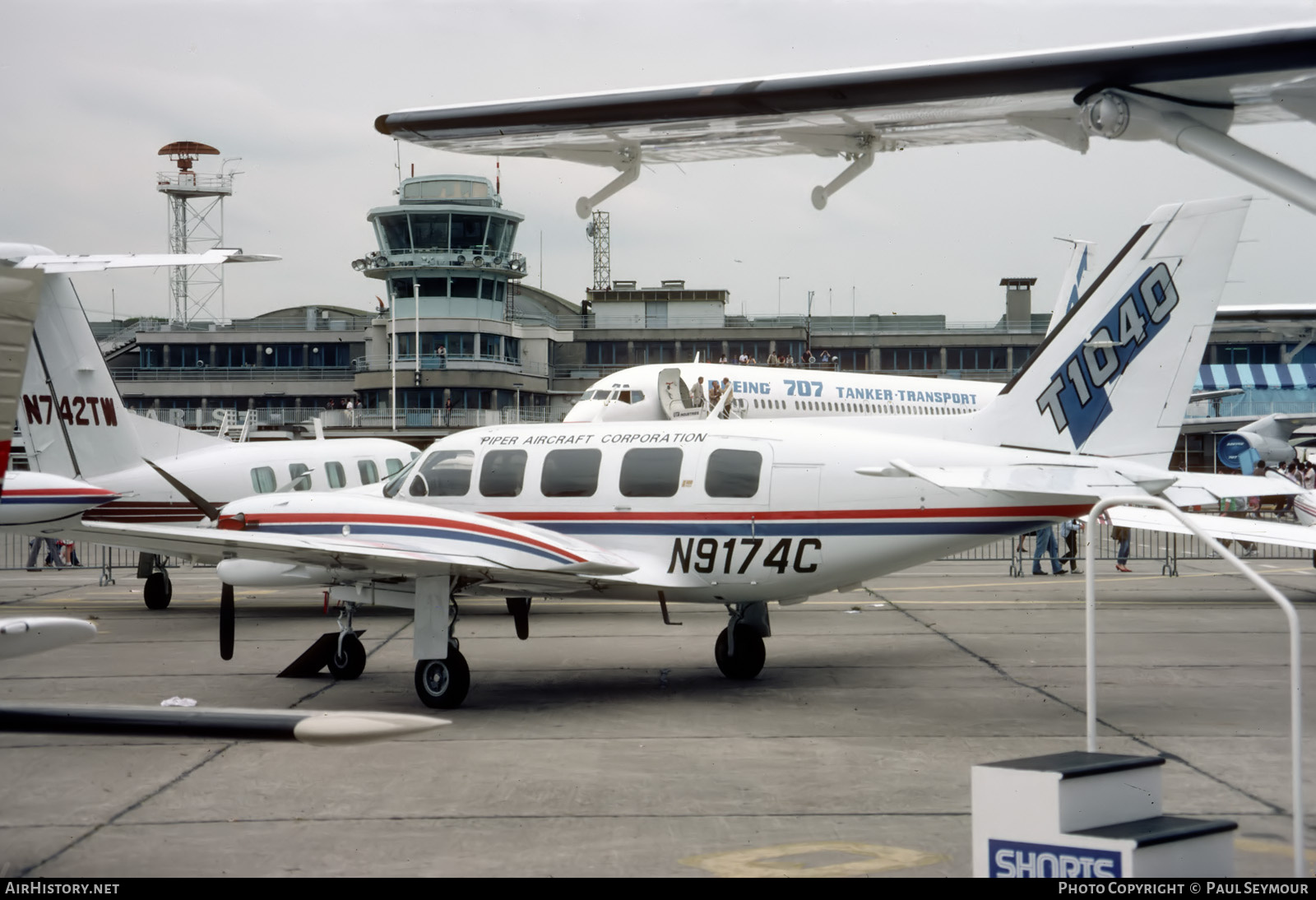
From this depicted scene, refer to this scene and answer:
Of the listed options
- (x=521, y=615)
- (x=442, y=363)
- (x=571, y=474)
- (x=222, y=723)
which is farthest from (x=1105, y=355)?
(x=442, y=363)

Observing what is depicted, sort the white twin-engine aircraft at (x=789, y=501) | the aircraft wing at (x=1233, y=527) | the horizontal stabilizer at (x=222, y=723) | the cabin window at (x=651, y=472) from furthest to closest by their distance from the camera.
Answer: the aircraft wing at (x=1233, y=527) < the cabin window at (x=651, y=472) < the white twin-engine aircraft at (x=789, y=501) < the horizontal stabilizer at (x=222, y=723)

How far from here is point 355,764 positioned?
362 inches

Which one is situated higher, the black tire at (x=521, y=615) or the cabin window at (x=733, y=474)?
the cabin window at (x=733, y=474)

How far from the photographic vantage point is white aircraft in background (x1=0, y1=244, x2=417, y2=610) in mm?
18156

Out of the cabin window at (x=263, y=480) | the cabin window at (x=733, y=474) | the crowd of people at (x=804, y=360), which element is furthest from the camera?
the crowd of people at (x=804, y=360)

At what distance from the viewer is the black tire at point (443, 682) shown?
11273mm

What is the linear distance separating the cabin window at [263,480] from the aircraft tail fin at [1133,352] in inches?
468

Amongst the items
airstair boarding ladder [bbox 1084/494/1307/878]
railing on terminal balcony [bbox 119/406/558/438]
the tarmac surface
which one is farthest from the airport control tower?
airstair boarding ladder [bbox 1084/494/1307/878]

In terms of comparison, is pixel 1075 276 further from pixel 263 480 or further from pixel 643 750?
pixel 643 750

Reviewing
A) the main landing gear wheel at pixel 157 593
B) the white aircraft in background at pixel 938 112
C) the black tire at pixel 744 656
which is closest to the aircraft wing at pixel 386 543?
the black tire at pixel 744 656

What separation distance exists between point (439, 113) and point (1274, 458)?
29.7 m

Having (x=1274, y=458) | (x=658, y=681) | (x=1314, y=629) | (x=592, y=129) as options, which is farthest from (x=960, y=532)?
(x=1274, y=458)

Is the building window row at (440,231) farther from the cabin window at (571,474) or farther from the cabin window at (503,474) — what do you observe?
the cabin window at (571,474)

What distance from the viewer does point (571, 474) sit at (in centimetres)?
1286
